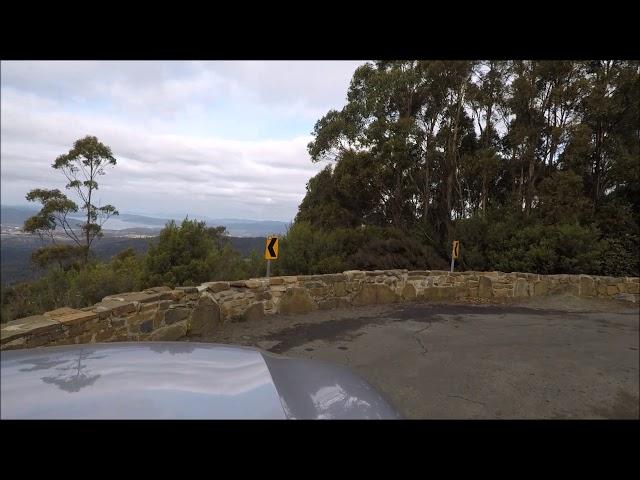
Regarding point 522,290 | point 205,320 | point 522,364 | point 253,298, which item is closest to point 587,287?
point 522,364

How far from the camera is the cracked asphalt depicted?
4.81ft

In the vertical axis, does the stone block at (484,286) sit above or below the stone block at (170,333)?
above

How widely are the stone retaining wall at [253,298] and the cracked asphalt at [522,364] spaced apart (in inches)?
9.1

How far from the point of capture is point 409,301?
31.7 feet

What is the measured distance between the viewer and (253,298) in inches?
301

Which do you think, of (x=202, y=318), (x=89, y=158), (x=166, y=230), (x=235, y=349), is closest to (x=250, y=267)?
(x=166, y=230)

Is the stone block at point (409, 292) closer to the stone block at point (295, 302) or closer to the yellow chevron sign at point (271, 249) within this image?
the stone block at point (295, 302)

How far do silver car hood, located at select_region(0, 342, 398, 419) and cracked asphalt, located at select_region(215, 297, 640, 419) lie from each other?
1.46 feet

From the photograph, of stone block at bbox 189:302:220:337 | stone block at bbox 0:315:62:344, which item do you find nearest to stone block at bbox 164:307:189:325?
stone block at bbox 189:302:220:337

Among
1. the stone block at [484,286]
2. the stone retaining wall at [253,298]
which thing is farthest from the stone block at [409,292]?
the stone block at [484,286]

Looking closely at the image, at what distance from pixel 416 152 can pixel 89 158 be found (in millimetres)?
17147

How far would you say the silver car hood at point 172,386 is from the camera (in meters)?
1.43

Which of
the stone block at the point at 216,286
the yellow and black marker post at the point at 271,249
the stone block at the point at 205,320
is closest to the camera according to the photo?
the stone block at the point at 205,320

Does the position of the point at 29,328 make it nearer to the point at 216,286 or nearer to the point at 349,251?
the point at 216,286
